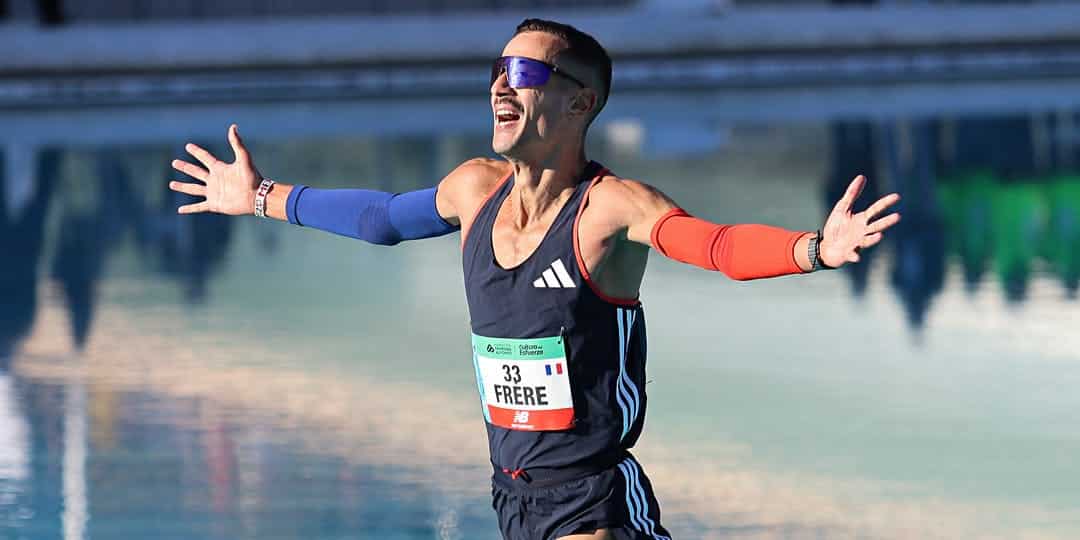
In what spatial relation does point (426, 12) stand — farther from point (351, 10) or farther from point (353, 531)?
point (353, 531)

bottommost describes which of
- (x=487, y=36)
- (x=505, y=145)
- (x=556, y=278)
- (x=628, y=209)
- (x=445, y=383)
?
(x=445, y=383)

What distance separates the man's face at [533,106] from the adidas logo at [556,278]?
22 centimetres

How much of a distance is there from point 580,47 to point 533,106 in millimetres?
155

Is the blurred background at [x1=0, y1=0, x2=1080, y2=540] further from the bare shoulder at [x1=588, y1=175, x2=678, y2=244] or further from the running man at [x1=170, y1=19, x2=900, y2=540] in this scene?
the bare shoulder at [x1=588, y1=175, x2=678, y2=244]

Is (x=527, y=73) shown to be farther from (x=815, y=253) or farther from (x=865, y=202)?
(x=865, y=202)

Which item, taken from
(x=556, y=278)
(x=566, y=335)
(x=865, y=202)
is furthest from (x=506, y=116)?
(x=865, y=202)

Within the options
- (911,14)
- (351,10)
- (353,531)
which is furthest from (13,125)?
(353,531)

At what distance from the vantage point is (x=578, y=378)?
338 centimetres

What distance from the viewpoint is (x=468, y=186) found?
364 centimetres

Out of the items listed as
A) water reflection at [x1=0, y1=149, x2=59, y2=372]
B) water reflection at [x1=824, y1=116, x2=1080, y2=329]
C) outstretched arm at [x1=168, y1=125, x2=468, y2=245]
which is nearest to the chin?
outstretched arm at [x1=168, y1=125, x2=468, y2=245]

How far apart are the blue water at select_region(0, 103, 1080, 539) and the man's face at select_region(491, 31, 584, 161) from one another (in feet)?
6.19

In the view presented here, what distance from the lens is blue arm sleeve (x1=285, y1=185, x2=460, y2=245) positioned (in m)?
3.76

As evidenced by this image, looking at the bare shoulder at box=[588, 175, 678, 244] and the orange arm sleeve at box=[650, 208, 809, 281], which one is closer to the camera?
the orange arm sleeve at box=[650, 208, 809, 281]

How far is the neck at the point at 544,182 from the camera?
11.2 feet
